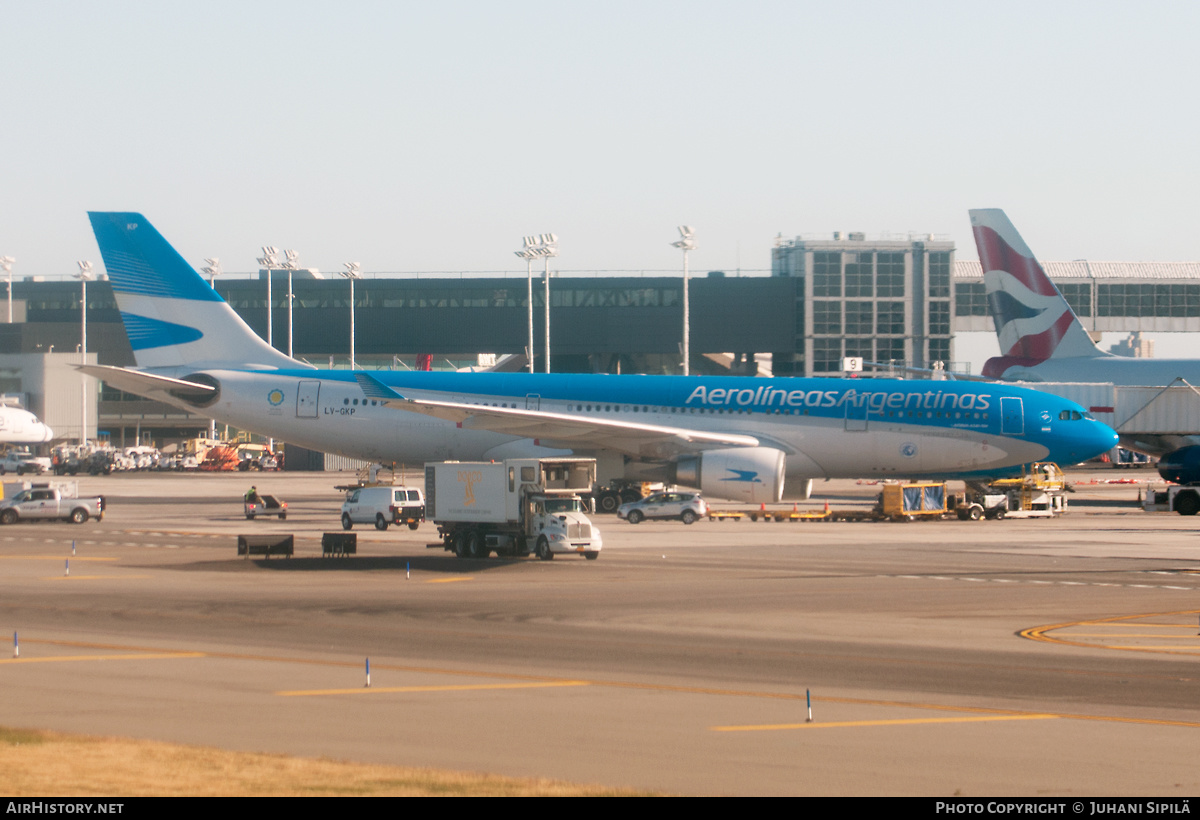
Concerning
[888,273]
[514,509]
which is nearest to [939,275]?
[888,273]

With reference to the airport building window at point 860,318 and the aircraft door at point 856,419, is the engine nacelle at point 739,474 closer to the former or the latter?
the aircraft door at point 856,419

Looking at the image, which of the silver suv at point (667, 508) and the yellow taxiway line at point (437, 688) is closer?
the yellow taxiway line at point (437, 688)

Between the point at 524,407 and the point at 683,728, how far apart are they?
133 feet

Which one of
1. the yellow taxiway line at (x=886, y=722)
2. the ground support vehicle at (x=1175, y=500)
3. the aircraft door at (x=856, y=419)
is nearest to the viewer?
the yellow taxiway line at (x=886, y=722)

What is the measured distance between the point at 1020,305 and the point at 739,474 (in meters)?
28.5

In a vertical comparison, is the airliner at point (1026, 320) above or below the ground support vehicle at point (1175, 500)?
above

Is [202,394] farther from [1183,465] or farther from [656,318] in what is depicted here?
[656,318]

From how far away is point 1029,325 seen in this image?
231 feet

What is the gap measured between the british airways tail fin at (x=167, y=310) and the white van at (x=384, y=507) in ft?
38.8

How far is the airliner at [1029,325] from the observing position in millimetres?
68562

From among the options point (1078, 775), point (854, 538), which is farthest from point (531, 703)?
point (854, 538)

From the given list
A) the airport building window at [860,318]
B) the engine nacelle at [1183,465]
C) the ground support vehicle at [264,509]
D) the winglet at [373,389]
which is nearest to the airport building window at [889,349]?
the airport building window at [860,318]

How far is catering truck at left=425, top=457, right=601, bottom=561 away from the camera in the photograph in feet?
121
